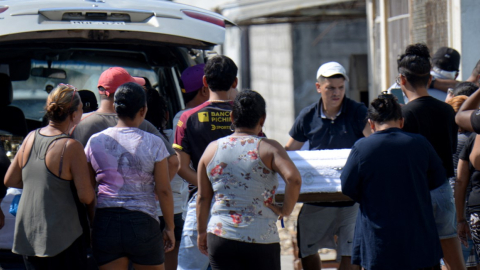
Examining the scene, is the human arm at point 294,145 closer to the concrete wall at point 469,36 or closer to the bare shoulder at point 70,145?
the bare shoulder at point 70,145

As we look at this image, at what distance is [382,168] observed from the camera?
4.11 metres

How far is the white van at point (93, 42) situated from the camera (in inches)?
191

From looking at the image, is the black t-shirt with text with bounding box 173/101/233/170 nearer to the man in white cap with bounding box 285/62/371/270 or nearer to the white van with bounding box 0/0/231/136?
the white van with bounding box 0/0/231/136

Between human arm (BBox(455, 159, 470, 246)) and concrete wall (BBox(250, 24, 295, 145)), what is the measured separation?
8731mm

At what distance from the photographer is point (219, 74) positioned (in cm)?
459

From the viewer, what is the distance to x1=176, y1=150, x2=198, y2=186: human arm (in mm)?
4652

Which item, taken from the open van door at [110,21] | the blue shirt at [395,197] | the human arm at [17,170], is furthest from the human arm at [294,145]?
the human arm at [17,170]

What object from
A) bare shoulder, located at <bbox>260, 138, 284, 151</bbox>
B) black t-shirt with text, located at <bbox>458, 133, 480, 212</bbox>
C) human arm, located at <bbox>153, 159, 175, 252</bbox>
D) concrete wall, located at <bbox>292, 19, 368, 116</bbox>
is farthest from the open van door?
concrete wall, located at <bbox>292, 19, 368, 116</bbox>

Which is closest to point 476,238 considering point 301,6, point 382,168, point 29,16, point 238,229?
point 382,168

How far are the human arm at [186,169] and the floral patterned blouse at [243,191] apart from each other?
1.82ft

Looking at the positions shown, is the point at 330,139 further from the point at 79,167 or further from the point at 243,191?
the point at 79,167

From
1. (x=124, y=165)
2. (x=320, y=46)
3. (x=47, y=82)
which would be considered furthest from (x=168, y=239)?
(x=320, y=46)

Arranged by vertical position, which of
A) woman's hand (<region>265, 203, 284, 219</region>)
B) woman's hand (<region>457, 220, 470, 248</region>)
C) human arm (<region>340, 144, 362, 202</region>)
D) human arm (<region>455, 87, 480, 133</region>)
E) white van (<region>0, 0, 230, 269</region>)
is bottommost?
woman's hand (<region>457, 220, 470, 248</region>)

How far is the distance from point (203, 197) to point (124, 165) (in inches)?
19.3
